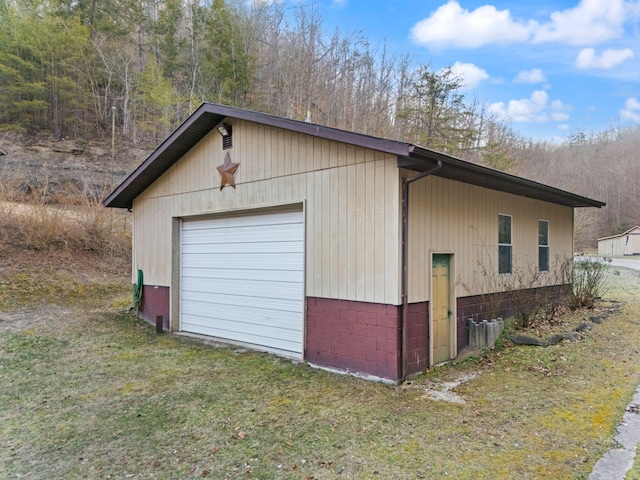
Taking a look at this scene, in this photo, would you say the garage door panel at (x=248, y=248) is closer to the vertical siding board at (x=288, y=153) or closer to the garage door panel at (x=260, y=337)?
the vertical siding board at (x=288, y=153)

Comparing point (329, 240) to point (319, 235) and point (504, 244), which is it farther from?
point (504, 244)

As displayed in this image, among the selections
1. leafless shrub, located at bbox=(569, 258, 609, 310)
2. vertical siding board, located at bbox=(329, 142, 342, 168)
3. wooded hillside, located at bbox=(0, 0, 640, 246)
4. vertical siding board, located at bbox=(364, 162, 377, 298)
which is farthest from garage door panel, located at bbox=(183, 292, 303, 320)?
wooded hillside, located at bbox=(0, 0, 640, 246)

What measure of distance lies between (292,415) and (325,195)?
2.94m

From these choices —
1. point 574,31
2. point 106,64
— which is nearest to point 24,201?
point 106,64

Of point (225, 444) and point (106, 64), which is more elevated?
point (106, 64)

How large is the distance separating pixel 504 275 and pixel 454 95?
61.2 ft

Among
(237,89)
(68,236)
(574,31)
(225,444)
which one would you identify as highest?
(237,89)

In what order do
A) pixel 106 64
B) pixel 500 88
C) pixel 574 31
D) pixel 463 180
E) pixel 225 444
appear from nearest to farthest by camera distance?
1. pixel 225 444
2. pixel 463 180
3. pixel 574 31
4. pixel 106 64
5. pixel 500 88

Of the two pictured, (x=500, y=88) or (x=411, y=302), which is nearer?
(x=411, y=302)

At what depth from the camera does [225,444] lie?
3516 mm

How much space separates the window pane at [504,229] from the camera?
7.36m

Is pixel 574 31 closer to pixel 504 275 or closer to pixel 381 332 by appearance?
pixel 504 275

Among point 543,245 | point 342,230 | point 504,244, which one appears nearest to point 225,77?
point 543,245

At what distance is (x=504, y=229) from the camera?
24.6 feet
